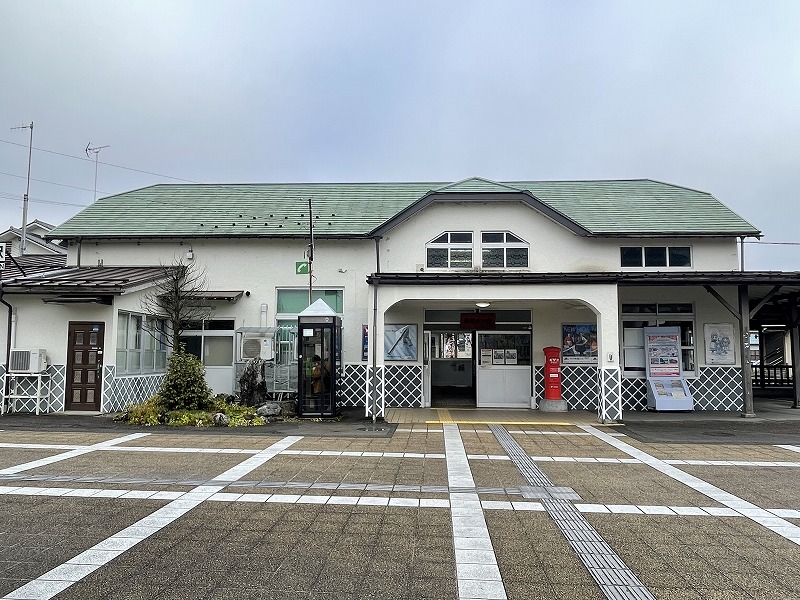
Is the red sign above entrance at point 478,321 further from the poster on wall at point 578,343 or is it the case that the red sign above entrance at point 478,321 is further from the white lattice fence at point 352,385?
the white lattice fence at point 352,385

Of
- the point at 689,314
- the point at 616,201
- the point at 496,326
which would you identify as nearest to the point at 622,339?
the point at 689,314

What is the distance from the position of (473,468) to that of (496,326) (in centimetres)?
815

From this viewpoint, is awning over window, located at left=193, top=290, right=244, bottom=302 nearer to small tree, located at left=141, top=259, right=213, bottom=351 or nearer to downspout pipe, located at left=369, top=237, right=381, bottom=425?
small tree, located at left=141, top=259, right=213, bottom=351

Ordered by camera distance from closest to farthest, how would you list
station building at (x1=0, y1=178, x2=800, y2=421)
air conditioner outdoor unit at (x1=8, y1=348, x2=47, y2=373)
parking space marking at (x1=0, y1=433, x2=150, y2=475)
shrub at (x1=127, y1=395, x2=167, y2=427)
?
parking space marking at (x1=0, y1=433, x2=150, y2=475) → shrub at (x1=127, y1=395, x2=167, y2=427) → air conditioner outdoor unit at (x1=8, y1=348, x2=47, y2=373) → station building at (x1=0, y1=178, x2=800, y2=421)

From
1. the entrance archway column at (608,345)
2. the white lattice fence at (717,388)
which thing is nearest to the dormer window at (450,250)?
the entrance archway column at (608,345)

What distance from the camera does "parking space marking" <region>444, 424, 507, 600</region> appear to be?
4129 millimetres

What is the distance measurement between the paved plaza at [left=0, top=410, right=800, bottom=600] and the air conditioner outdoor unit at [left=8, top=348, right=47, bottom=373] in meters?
3.74

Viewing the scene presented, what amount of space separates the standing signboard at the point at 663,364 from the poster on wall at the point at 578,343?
1.46 m

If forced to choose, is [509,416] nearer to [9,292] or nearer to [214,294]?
[214,294]

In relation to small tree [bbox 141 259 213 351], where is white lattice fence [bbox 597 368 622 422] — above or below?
below

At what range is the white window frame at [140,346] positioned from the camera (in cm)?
1426

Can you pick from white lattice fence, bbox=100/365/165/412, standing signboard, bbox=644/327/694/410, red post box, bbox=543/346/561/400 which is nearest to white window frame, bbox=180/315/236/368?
white lattice fence, bbox=100/365/165/412

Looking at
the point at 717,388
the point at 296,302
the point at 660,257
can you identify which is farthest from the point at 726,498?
the point at 296,302

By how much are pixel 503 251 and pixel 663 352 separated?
17.1 feet
